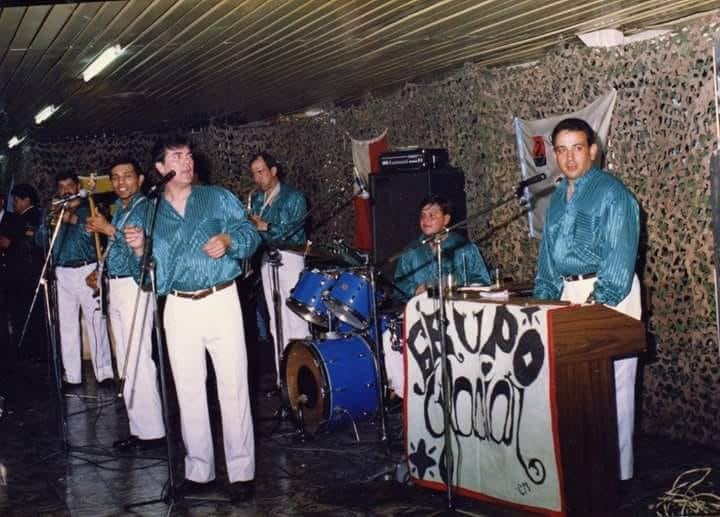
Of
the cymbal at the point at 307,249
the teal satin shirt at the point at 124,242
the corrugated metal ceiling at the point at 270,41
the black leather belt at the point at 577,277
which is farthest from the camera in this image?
the cymbal at the point at 307,249

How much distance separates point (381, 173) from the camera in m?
8.04

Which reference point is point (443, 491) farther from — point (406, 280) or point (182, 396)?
point (406, 280)

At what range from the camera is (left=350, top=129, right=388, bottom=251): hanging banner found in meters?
10.1

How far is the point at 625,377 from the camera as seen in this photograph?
506 cm

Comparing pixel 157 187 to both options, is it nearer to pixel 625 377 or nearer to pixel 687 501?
pixel 625 377

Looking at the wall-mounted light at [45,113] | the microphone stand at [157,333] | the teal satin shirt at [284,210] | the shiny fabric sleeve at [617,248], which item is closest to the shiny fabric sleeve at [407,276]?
the teal satin shirt at [284,210]

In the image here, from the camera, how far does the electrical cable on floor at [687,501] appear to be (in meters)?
4.71

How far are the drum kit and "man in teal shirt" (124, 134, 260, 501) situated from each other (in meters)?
1.31

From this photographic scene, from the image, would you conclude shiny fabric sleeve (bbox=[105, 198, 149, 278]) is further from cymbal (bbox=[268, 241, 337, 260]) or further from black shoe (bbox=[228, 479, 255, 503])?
cymbal (bbox=[268, 241, 337, 260])

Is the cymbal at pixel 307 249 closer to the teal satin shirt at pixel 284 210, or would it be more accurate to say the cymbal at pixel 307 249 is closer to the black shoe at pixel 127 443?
the teal satin shirt at pixel 284 210

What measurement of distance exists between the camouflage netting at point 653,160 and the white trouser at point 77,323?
3.67 metres

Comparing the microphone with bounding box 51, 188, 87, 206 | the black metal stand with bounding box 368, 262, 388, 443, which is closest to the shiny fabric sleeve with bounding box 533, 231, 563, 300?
the black metal stand with bounding box 368, 262, 388, 443

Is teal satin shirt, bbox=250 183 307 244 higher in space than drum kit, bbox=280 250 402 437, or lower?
higher

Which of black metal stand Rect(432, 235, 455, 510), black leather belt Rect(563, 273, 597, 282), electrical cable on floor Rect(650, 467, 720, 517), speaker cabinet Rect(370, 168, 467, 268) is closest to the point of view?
black metal stand Rect(432, 235, 455, 510)
